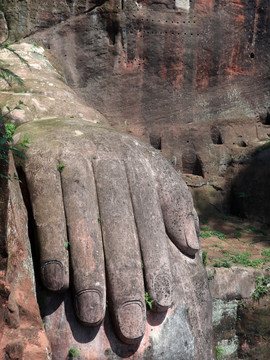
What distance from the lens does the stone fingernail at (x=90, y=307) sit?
11.0 feet

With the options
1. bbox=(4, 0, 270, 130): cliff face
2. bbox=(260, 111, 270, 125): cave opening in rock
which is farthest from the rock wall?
bbox=(260, 111, 270, 125): cave opening in rock

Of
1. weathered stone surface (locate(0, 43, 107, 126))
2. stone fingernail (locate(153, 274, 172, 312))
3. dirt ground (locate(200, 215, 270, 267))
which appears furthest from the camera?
dirt ground (locate(200, 215, 270, 267))

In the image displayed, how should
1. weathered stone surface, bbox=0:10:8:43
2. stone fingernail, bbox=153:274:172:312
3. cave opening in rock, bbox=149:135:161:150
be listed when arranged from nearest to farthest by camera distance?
stone fingernail, bbox=153:274:172:312 → weathered stone surface, bbox=0:10:8:43 → cave opening in rock, bbox=149:135:161:150

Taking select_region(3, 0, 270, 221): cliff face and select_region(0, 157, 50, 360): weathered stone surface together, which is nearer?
select_region(0, 157, 50, 360): weathered stone surface

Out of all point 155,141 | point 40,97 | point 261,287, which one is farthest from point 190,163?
point 40,97

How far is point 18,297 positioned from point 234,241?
4945 millimetres

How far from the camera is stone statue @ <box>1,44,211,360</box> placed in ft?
11.2

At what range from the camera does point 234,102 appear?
29.0ft

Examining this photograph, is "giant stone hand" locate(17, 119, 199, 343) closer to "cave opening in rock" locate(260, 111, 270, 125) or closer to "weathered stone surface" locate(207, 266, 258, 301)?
"weathered stone surface" locate(207, 266, 258, 301)

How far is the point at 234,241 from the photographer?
7.41 m

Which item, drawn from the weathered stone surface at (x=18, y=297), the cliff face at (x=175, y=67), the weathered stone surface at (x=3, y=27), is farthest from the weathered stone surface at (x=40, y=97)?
the cliff face at (x=175, y=67)

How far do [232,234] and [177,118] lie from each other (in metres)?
2.14

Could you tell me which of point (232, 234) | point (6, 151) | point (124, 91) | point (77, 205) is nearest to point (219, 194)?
point (232, 234)

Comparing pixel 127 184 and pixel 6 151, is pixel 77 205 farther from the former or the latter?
pixel 6 151
